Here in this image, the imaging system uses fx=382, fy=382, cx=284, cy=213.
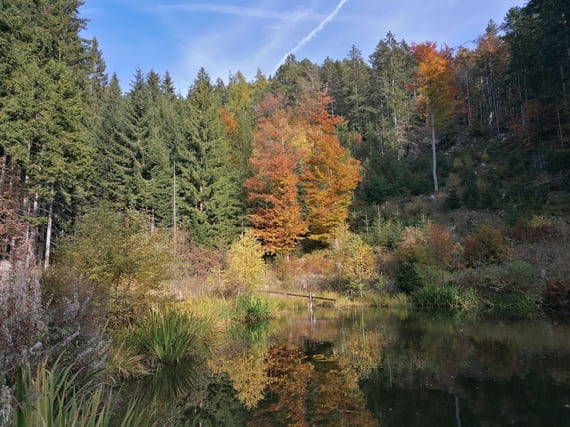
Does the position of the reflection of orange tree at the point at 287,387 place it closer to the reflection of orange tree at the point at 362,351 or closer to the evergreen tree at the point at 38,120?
the reflection of orange tree at the point at 362,351

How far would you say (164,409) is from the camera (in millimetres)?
5938

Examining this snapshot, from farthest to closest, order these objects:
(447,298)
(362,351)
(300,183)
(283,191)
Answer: (300,183)
(283,191)
(447,298)
(362,351)

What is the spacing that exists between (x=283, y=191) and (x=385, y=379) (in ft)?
61.2

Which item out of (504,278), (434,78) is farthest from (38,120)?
(434,78)

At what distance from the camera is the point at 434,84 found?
3039cm

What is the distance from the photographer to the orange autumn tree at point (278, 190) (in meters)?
25.0

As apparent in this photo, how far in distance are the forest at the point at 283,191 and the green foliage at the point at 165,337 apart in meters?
0.99

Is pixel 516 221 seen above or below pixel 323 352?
above

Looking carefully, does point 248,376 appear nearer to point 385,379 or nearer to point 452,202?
point 385,379

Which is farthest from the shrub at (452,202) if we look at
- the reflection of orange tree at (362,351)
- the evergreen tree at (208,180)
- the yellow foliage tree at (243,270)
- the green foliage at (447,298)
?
the reflection of orange tree at (362,351)

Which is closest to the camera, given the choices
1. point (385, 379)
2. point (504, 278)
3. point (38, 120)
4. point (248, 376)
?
point (385, 379)

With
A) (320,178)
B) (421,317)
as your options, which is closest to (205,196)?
(320,178)

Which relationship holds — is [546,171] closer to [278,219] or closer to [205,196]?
[278,219]

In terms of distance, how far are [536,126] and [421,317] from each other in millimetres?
22870
